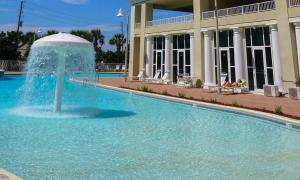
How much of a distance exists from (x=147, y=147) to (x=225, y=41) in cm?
1543

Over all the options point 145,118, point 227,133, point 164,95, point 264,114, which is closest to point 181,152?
point 227,133

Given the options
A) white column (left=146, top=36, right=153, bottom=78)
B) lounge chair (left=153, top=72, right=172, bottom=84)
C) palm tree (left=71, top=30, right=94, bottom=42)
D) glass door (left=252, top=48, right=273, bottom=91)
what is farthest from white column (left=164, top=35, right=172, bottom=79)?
palm tree (left=71, top=30, right=94, bottom=42)

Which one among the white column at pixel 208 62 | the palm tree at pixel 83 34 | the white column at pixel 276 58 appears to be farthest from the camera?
the palm tree at pixel 83 34

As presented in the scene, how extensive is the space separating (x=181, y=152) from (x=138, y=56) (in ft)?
82.9

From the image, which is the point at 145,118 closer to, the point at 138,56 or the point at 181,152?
the point at 181,152

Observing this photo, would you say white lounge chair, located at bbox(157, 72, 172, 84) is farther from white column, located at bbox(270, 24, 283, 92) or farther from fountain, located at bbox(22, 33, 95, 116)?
fountain, located at bbox(22, 33, 95, 116)

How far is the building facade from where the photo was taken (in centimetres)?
1675

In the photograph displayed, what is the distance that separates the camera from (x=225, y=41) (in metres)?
20.8

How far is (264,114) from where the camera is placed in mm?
10922

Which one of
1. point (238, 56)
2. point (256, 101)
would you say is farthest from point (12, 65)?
point (256, 101)

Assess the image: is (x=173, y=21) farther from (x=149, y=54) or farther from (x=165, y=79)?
(x=165, y=79)

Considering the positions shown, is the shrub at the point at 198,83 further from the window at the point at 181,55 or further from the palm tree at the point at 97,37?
the palm tree at the point at 97,37

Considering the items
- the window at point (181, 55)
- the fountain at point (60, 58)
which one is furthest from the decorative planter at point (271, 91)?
the fountain at point (60, 58)

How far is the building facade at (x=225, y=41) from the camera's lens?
55.0ft
